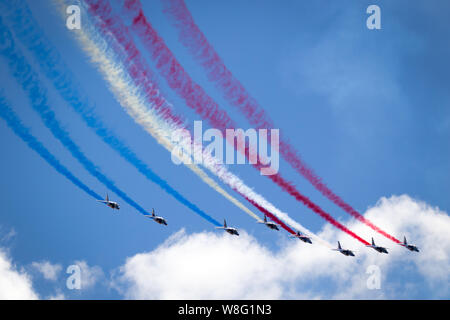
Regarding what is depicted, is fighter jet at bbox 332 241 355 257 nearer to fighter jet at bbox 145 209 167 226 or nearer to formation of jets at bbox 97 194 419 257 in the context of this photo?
formation of jets at bbox 97 194 419 257

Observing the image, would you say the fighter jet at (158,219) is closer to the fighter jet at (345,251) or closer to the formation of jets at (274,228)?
the formation of jets at (274,228)

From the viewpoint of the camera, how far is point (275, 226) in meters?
63.1

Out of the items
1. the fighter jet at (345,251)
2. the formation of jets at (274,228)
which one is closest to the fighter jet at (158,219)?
the formation of jets at (274,228)

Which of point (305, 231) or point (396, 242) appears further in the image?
point (396, 242)

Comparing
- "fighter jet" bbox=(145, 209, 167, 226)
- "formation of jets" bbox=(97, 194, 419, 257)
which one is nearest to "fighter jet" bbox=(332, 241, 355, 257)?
"formation of jets" bbox=(97, 194, 419, 257)
